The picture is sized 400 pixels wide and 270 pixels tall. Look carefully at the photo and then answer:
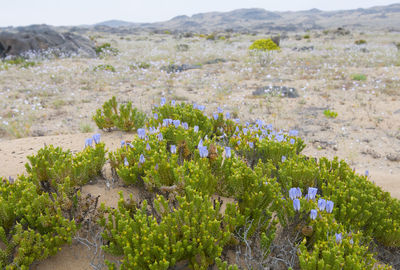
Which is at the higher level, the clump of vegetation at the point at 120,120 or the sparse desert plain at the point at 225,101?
the clump of vegetation at the point at 120,120

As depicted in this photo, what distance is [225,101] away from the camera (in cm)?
974

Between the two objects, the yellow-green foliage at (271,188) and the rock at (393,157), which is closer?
the yellow-green foliage at (271,188)

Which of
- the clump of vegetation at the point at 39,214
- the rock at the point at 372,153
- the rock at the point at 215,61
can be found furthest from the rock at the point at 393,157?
the rock at the point at 215,61

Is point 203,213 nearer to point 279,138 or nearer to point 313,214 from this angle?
point 313,214

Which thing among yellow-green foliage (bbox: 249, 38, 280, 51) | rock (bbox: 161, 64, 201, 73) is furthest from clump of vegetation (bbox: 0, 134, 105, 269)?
yellow-green foliage (bbox: 249, 38, 280, 51)

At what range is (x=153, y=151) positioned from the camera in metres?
3.55

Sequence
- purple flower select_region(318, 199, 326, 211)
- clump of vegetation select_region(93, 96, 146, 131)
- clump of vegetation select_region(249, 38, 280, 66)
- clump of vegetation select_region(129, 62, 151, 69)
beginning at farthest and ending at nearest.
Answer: clump of vegetation select_region(249, 38, 280, 66) < clump of vegetation select_region(129, 62, 151, 69) < clump of vegetation select_region(93, 96, 146, 131) < purple flower select_region(318, 199, 326, 211)

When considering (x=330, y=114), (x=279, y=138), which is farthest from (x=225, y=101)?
(x=279, y=138)

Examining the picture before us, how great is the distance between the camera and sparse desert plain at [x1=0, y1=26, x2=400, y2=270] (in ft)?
17.6

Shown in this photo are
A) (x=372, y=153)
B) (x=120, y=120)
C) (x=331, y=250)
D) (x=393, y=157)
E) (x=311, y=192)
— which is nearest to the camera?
(x=331, y=250)

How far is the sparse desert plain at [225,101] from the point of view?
5371 millimetres

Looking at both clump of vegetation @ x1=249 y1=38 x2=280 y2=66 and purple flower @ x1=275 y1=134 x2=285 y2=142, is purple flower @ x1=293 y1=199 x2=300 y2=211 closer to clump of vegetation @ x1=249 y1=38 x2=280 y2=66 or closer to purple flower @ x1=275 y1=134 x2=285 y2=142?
purple flower @ x1=275 y1=134 x2=285 y2=142

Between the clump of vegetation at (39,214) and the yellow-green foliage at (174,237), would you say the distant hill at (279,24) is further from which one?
the yellow-green foliage at (174,237)

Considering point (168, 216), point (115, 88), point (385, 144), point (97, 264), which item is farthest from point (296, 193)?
point (115, 88)
